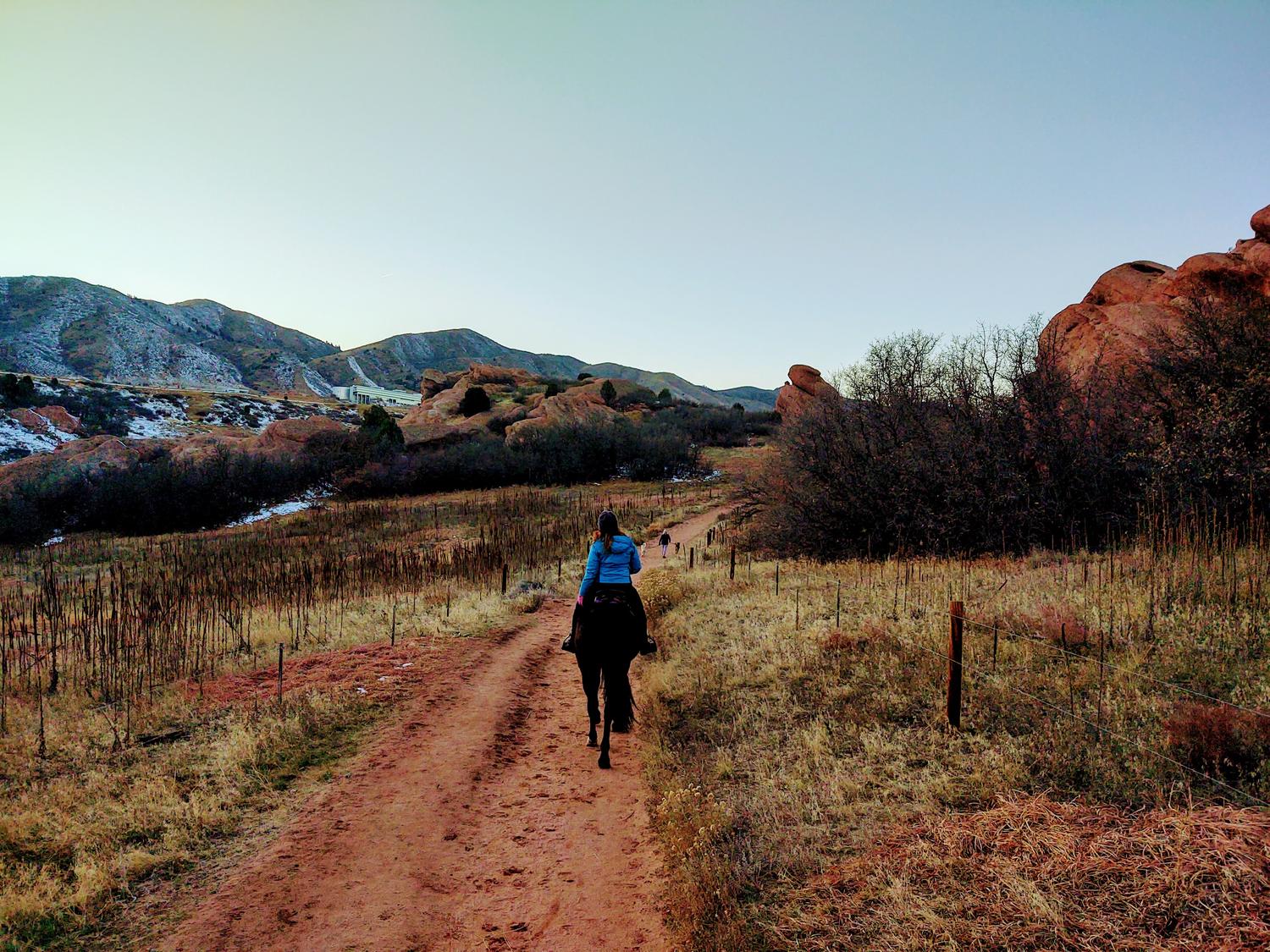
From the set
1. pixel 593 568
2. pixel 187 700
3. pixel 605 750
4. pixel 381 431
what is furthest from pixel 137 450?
pixel 605 750

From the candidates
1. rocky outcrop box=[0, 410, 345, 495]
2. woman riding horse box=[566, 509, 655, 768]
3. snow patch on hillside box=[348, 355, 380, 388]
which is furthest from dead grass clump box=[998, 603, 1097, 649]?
snow patch on hillside box=[348, 355, 380, 388]

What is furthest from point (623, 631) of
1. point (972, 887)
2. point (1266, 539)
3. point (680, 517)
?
point (680, 517)

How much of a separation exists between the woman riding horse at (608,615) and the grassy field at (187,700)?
2746 mm

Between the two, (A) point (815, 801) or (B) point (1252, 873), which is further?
(A) point (815, 801)

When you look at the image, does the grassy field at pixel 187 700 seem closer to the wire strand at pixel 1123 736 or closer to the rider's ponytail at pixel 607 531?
the rider's ponytail at pixel 607 531

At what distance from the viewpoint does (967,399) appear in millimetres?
17594

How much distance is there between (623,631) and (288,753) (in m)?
3.63

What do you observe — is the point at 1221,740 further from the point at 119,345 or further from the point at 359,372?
the point at 359,372

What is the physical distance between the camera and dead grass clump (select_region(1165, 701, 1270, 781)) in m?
4.87

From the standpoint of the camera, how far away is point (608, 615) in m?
7.13

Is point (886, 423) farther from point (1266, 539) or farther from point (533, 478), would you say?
point (533, 478)

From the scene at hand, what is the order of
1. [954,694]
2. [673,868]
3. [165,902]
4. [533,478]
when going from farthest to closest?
[533,478] → [954,694] → [673,868] → [165,902]

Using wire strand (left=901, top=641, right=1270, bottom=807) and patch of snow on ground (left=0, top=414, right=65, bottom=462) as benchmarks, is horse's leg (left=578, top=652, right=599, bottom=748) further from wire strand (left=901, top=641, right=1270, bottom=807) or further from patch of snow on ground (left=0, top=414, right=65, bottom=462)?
patch of snow on ground (left=0, top=414, right=65, bottom=462)

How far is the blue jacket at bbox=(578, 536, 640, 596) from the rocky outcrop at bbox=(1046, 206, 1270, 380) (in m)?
15.1
